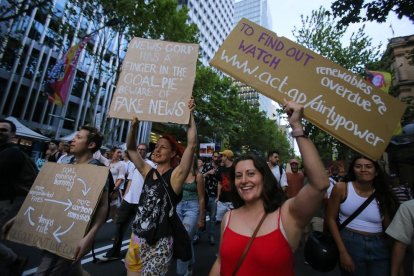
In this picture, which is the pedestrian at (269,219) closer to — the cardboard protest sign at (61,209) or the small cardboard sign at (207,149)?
the cardboard protest sign at (61,209)

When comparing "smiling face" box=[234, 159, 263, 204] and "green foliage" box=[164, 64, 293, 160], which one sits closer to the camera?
"smiling face" box=[234, 159, 263, 204]

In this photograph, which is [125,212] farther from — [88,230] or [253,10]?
[253,10]

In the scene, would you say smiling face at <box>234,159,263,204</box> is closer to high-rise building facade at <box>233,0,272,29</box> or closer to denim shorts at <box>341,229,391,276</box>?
denim shorts at <box>341,229,391,276</box>

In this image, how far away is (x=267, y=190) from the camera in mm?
1941

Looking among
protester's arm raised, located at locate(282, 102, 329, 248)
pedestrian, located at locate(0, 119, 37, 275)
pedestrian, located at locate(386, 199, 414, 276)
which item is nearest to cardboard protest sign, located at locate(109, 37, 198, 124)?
pedestrian, located at locate(0, 119, 37, 275)

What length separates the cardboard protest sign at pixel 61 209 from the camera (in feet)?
8.00

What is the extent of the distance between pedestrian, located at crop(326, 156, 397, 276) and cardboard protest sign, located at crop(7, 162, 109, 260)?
2.28 metres

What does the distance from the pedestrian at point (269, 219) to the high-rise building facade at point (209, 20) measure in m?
46.1

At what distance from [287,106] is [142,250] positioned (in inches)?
68.6

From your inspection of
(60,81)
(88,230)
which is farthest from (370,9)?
(60,81)

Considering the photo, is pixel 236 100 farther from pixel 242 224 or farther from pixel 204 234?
pixel 242 224

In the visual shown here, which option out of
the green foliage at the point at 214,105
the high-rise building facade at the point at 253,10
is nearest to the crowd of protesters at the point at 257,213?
the green foliage at the point at 214,105

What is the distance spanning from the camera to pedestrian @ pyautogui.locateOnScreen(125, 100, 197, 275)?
8.00ft

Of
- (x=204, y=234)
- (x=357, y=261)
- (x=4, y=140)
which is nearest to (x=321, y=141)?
(x=204, y=234)
